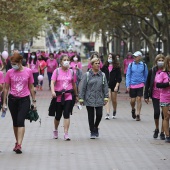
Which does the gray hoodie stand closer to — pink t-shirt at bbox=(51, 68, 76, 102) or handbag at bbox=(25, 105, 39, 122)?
pink t-shirt at bbox=(51, 68, 76, 102)

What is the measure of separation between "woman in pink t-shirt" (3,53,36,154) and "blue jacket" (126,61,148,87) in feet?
19.9

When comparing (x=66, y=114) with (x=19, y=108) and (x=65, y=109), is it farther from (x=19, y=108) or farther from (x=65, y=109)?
(x=19, y=108)

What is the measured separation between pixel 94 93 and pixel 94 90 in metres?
0.06

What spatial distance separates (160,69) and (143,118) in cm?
512

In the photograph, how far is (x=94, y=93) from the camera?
13625mm

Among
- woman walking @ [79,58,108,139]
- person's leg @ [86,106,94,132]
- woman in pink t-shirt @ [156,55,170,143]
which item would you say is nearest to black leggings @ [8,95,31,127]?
woman walking @ [79,58,108,139]

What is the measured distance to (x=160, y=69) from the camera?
13.5 metres

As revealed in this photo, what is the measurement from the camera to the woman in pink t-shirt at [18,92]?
37.6ft

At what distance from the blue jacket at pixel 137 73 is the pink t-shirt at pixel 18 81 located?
6.11 m

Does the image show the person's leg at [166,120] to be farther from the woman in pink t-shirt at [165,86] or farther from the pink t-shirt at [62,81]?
the pink t-shirt at [62,81]

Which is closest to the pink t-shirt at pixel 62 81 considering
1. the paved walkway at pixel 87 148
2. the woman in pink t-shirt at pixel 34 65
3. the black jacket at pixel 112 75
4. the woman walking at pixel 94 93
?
the woman walking at pixel 94 93

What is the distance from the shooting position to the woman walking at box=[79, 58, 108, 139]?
1360 centimetres

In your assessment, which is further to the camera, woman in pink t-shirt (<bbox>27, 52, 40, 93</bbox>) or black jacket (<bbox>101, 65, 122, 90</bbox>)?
woman in pink t-shirt (<bbox>27, 52, 40, 93</bbox>)

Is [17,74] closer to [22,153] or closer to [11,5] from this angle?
[22,153]
